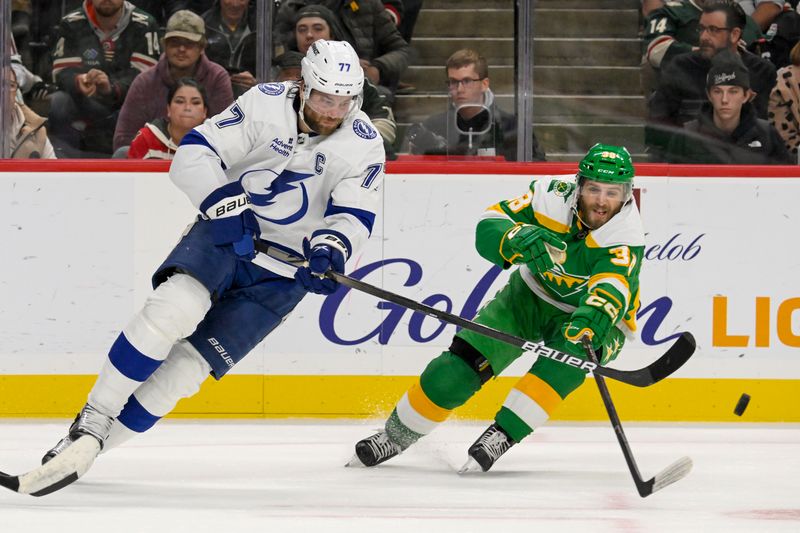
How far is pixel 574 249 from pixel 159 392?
125cm

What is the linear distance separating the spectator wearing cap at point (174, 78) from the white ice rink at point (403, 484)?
1.14 m

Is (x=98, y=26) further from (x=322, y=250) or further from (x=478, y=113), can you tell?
(x=322, y=250)

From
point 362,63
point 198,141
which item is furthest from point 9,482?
point 362,63

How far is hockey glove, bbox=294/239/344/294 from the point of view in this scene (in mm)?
3566

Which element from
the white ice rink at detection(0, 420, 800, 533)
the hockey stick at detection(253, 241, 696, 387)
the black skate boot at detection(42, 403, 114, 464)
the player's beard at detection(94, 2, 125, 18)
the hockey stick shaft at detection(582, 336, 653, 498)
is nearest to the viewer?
the white ice rink at detection(0, 420, 800, 533)

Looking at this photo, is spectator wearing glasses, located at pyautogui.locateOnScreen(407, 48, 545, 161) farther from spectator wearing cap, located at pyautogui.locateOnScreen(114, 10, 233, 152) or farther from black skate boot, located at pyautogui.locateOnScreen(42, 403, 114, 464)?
black skate boot, located at pyautogui.locateOnScreen(42, 403, 114, 464)

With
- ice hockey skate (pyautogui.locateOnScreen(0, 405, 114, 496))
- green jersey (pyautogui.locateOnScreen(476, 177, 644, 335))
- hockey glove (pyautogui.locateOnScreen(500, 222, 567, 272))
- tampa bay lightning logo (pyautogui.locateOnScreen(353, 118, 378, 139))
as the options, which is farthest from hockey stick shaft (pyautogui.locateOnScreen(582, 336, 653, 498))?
ice hockey skate (pyautogui.locateOnScreen(0, 405, 114, 496))

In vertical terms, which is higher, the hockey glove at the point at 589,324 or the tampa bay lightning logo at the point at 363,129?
the tampa bay lightning logo at the point at 363,129

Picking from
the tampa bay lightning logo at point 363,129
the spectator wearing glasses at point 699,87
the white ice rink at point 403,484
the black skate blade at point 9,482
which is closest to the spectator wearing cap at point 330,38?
the spectator wearing glasses at point 699,87

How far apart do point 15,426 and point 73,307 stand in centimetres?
47

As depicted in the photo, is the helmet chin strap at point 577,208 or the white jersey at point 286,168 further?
the helmet chin strap at point 577,208

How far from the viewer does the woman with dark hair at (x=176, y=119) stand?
504 cm

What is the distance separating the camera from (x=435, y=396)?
12.7 feet

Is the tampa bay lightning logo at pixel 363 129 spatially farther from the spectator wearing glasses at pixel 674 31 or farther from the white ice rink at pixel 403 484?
the spectator wearing glasses at pixel 674 31
